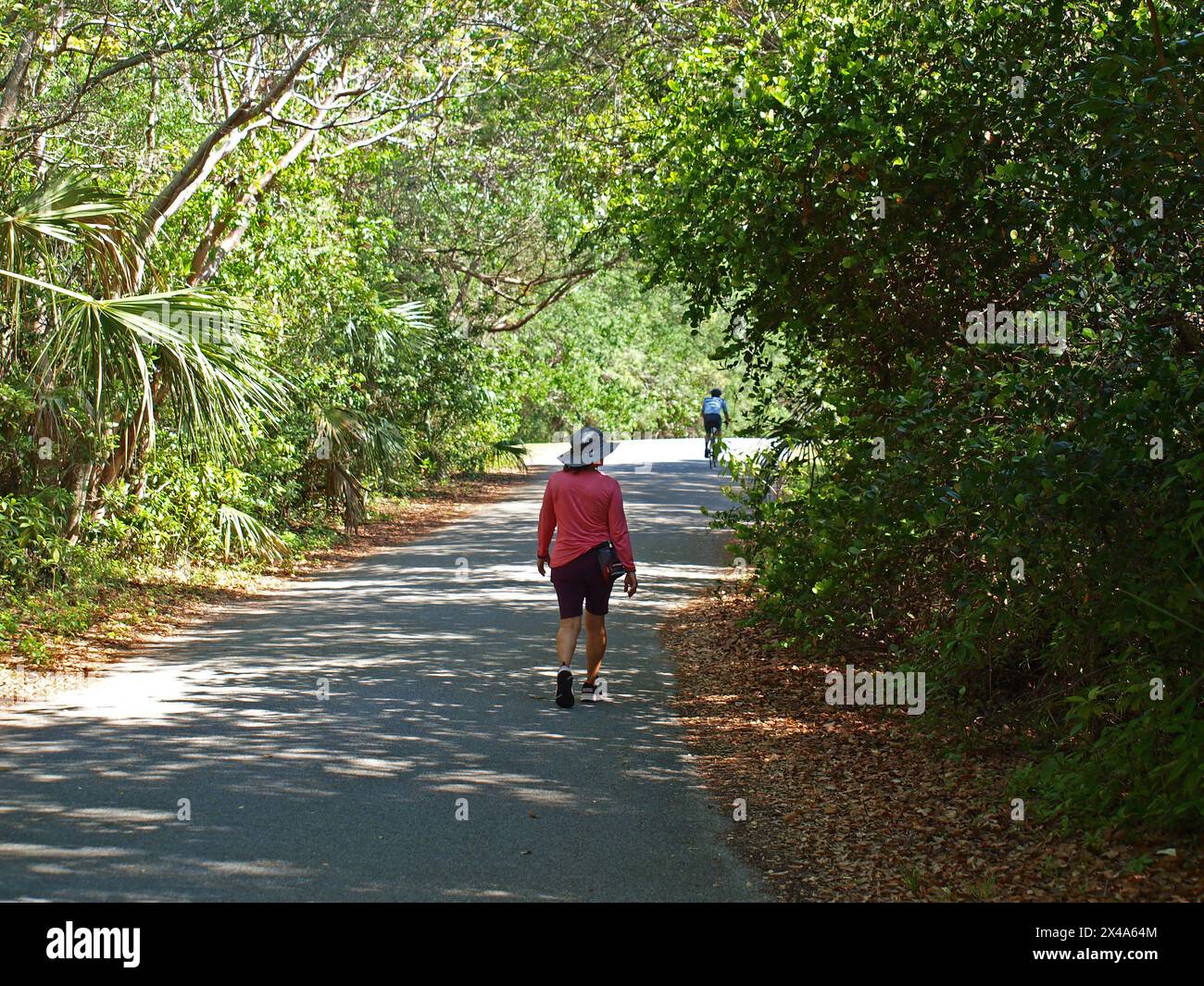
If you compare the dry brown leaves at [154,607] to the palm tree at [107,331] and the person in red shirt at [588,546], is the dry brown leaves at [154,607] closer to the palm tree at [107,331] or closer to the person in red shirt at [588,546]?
the palm tree at [107,331]

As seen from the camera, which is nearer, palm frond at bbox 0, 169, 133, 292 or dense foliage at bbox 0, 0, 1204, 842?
dense foliage at bbox 0, 0, 1204, 842

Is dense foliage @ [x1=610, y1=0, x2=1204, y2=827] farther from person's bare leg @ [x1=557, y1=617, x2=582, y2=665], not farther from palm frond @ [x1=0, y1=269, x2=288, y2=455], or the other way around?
palm frond @ [x1=0, y1=269, x2=288, y2=455]

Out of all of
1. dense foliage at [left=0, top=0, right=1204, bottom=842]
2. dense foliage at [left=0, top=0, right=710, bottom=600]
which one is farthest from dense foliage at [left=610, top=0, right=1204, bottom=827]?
dense foliage at [left=0, top=0, right=710, bottom=600]

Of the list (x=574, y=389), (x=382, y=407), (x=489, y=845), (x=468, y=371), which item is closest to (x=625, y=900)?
(x=489, y=845)

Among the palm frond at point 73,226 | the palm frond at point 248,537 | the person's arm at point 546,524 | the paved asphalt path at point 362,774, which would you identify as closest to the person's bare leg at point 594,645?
the paved asphalt path at point 362,774

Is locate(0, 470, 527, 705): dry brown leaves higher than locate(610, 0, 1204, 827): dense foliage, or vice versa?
locate(610, 0, 1204, 827): dense foliage

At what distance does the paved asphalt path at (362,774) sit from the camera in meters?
5.38

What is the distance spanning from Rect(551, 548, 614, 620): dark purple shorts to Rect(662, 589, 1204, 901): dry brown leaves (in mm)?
915

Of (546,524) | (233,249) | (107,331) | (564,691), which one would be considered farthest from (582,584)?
(233,249)

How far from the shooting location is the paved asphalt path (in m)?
5.38

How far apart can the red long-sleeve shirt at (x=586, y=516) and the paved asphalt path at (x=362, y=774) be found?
1.02 metres

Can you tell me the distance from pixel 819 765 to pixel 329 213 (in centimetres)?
1181

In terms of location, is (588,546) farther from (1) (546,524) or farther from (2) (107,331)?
(2) (107,331)
